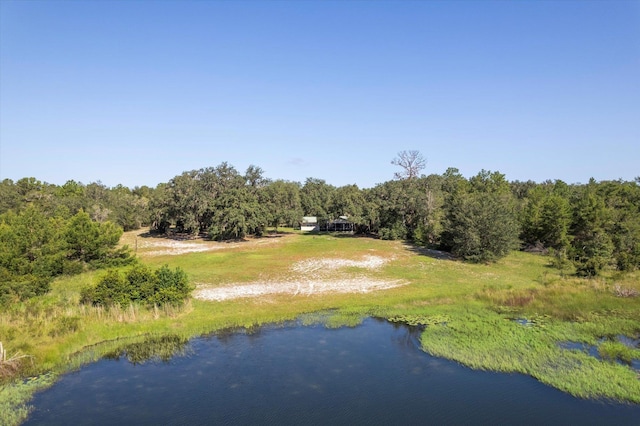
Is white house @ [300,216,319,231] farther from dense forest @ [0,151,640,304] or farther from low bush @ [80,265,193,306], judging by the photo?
low bush @ [80,265,193,306]

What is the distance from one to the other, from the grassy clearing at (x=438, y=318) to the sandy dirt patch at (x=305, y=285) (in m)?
1.44

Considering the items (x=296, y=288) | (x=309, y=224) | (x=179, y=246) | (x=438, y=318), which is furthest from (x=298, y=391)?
(x=309, y=224)

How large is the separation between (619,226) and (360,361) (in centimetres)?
5418

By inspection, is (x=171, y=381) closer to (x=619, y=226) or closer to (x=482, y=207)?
(x=482, y=207)

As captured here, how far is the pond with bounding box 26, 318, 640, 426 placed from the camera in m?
16.9

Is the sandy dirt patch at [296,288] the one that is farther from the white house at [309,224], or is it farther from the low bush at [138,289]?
the white house at [309,224]

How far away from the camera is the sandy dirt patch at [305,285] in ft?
118

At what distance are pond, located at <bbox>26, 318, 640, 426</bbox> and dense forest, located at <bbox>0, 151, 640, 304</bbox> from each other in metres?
17.2

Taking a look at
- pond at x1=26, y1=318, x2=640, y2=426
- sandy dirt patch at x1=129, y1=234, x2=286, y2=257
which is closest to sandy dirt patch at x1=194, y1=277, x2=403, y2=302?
pond at x1=26, y1=318, x2=640, y2=426

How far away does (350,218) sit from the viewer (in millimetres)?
84750

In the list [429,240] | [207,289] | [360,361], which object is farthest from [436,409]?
[429,240]

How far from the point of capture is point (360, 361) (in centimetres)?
2266

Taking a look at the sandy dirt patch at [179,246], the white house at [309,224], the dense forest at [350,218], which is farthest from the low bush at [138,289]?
the white house at [309,224]

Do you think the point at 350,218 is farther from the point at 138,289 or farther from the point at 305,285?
the point at 138,289
